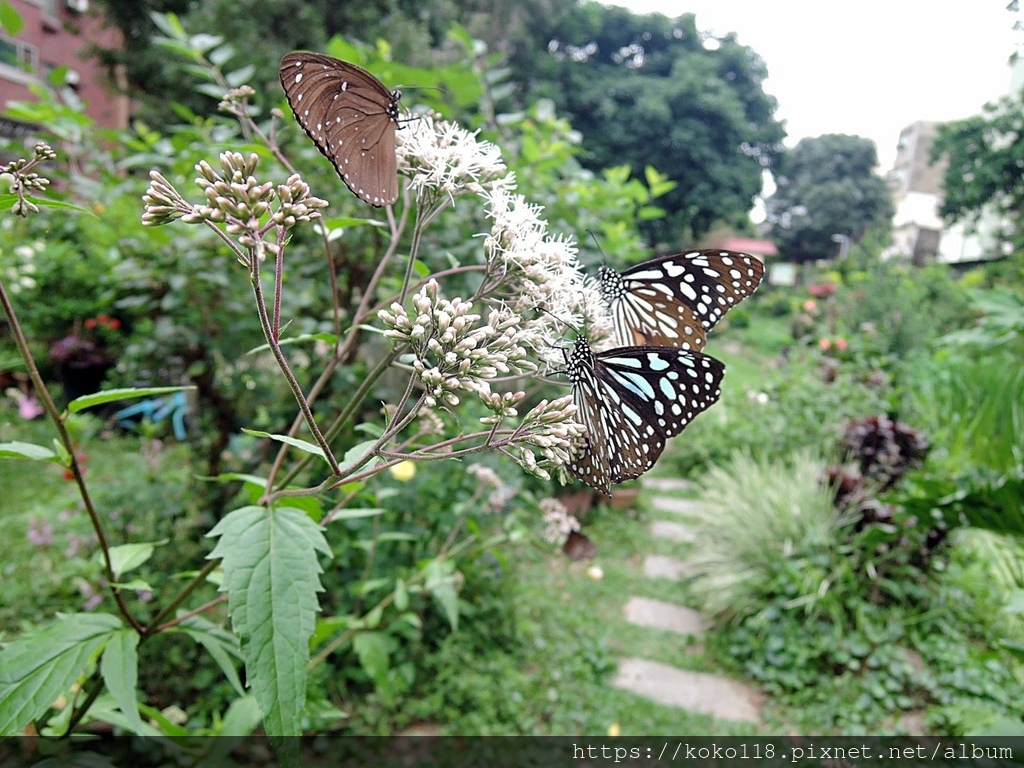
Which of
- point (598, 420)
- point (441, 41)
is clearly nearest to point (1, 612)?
point (598, 420)

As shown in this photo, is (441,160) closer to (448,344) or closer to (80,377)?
(448,344)

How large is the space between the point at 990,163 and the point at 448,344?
2423cm

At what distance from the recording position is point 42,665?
40.0 inches

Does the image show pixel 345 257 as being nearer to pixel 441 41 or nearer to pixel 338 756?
pixel 338 756

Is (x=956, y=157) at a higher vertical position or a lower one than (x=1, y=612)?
higher

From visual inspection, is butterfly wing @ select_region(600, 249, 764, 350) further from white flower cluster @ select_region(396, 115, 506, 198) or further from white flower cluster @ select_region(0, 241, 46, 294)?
white flower cluster @ select_region(0, 241, 46, 294)

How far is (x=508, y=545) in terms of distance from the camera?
440 centimetres

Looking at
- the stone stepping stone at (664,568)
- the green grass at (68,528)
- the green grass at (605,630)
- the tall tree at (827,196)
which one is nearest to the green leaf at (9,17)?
the green grass at (68,528)

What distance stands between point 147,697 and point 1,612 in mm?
907

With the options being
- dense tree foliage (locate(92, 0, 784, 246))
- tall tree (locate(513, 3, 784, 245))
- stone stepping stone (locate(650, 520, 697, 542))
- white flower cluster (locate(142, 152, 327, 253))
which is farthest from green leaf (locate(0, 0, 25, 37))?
tall tree (locate(513, 3, 784, 245))

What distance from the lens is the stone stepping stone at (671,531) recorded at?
20.6 feet

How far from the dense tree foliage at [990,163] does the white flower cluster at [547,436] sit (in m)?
22.0

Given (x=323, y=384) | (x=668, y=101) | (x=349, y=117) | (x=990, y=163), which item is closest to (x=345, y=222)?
(x=349, y=117)

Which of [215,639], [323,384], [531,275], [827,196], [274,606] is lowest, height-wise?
[215,639]
